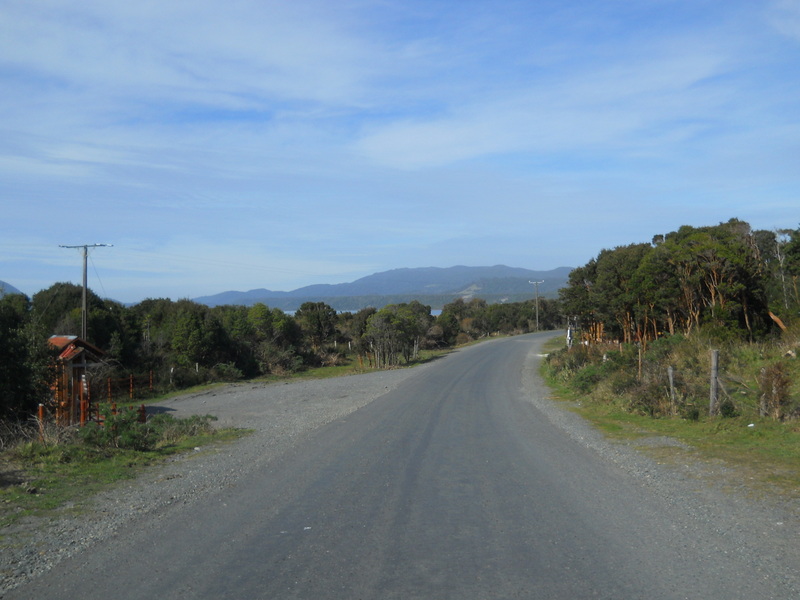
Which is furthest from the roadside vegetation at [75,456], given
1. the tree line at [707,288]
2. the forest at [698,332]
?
the tree line at [707,288]

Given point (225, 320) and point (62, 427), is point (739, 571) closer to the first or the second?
point (62, 427)

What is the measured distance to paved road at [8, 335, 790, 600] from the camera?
16.2 ft

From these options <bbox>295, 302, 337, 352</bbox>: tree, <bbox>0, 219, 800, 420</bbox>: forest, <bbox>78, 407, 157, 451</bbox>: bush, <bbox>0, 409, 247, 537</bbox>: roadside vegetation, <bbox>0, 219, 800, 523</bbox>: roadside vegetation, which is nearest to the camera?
<bbox>0, 409, 247, 537</bbox>: roadside vegetation

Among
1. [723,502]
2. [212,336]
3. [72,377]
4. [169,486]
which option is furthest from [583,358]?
[169,486]

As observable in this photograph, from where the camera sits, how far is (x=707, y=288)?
2394 cm

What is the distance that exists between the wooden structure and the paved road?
31.6ft

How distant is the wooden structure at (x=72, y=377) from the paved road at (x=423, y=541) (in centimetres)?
962

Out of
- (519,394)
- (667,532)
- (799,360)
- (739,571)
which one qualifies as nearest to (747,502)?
(667,532)

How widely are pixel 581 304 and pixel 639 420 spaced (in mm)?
22189

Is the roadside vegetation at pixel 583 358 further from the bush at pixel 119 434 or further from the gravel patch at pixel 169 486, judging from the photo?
the gravel patch at pixel 169 486

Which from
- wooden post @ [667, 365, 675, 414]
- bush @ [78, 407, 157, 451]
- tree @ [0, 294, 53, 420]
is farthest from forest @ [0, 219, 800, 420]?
bush @ [78, 407, 157, 451]

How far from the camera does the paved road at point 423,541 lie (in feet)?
16.2

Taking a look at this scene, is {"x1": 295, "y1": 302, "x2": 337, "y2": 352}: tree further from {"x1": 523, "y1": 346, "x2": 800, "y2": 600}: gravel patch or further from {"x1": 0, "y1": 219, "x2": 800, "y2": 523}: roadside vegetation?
{"x1": 523, "y1": 346, "x2": 800, "y2": 600}: gravel patch

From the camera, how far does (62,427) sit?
11953 mm
